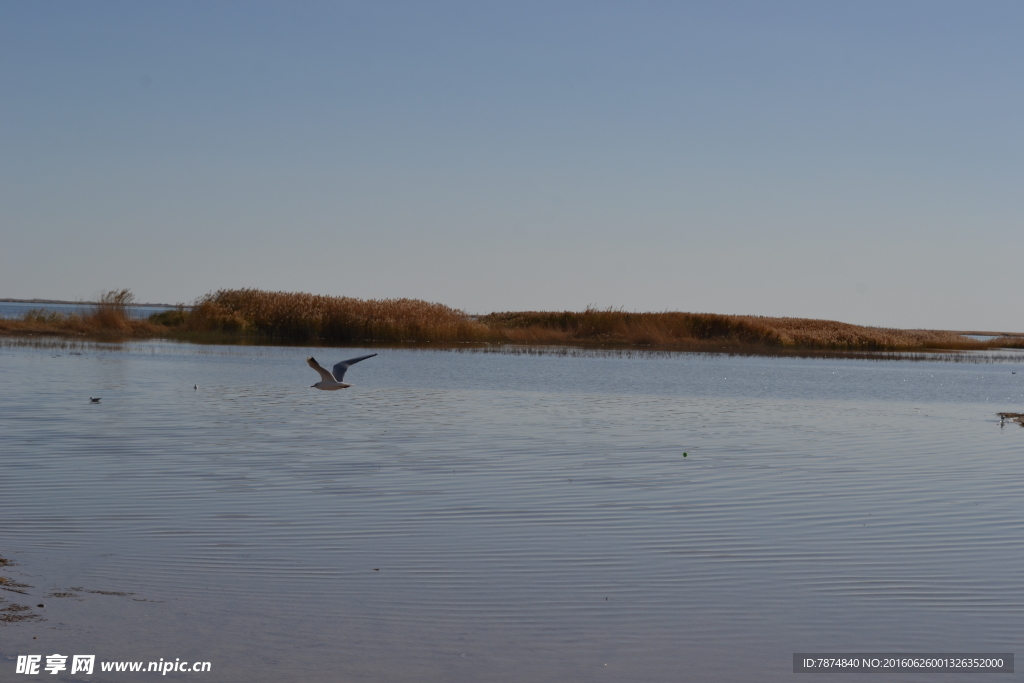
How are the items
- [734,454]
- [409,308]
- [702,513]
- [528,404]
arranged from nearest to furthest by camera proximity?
[702,513]
[734,454]
[528,404]
[409,308]

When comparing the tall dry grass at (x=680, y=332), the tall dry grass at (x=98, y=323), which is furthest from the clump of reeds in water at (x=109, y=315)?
the tall dry grass at (x=680, y=332)

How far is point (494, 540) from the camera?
338 inches

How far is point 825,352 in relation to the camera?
5384 cm

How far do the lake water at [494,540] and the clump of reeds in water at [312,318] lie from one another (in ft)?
97.0

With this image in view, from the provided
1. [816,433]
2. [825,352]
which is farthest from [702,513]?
[825,352]

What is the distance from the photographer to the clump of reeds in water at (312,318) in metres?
49.1

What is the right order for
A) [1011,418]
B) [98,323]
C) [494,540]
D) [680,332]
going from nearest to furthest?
[494,540] → [1011,418] → [98,323] → [680,332]

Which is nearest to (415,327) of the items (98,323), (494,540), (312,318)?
(312,318)

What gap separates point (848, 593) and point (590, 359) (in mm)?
33537

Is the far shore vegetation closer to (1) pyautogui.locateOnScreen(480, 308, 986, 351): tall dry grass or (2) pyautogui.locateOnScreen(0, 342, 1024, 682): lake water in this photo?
(1) pyautogui.locateOnScreen(480, 308, 986, 351): tall dry grass

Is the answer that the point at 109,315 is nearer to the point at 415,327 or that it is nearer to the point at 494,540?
the point at 415,327

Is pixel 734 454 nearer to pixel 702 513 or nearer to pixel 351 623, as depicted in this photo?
pixel 702 513

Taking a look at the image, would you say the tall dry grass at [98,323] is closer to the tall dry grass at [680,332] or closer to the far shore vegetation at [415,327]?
the far shore vegetation at [415,327]

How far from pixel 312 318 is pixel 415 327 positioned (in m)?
5.01
